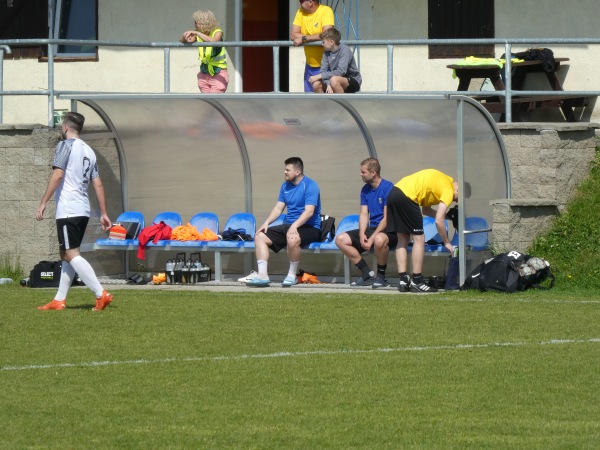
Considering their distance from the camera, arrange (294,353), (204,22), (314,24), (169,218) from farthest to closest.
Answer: (169,218) < (204,22) < (314,24) < (294,353)

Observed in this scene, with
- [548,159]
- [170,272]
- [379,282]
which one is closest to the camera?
[379,282]

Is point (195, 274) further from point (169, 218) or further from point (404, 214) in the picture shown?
point (404, 214)

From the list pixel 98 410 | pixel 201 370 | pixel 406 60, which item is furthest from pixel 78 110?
pixel 98 410

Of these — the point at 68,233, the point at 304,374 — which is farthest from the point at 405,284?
the point at 304,374

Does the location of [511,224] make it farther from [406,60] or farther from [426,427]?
[426,427]

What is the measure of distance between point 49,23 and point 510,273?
435 inches

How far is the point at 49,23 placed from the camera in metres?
23.5

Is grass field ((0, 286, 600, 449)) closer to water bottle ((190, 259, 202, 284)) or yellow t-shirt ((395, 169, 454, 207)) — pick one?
yellow t-shirt ((395, 169, 454, 207))

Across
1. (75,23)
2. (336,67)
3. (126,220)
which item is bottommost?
(126,220)

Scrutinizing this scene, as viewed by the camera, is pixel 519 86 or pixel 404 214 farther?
pixel 519 86

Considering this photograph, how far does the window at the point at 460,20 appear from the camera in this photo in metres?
21.3

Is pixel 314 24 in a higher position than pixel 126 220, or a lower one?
higher

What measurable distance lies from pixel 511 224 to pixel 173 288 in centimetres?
419

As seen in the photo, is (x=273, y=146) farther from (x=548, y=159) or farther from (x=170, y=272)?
(x=548, y=159)
